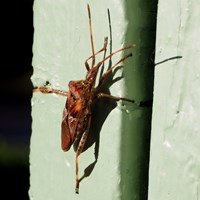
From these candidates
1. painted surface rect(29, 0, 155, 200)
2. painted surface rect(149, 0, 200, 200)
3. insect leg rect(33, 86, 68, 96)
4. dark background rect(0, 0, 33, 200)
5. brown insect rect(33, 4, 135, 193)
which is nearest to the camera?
painted surface rect(149, 0, 200, 200)

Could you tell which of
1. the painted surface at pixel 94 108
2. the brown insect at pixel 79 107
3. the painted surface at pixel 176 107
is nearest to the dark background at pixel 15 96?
the painted surface at pixel 94 108

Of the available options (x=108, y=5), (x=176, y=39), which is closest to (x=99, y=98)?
(x=108, y=5)

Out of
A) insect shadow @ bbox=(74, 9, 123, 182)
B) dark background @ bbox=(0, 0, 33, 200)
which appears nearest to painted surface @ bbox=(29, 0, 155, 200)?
insect shadow @ bbox=(74, 9, 123, 182)

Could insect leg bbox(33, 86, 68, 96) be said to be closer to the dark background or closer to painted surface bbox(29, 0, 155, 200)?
painted surface bbox(29, 0, 155, 200)

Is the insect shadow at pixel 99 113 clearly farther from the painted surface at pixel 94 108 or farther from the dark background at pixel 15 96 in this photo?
the dark background at pixel 15 96

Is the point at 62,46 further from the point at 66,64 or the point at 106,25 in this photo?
the point at 106,25

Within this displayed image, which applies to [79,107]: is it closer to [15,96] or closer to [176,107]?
[176,107]
